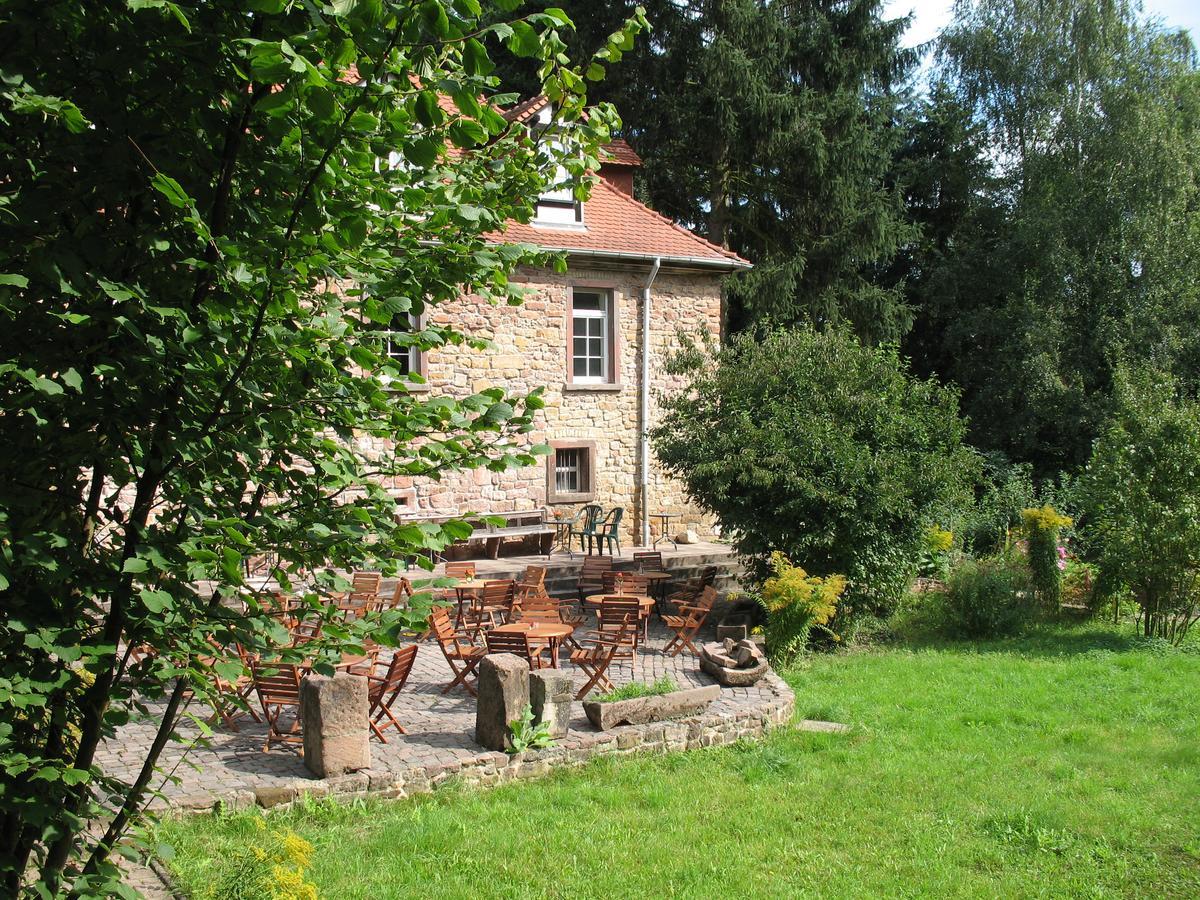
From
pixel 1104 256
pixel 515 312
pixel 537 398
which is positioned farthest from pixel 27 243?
pixel 1104 256

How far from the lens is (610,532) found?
18.0 meters

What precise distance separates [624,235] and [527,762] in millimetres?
13247

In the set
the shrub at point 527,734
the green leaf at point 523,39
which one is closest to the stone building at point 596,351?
the shrub at point 527,734

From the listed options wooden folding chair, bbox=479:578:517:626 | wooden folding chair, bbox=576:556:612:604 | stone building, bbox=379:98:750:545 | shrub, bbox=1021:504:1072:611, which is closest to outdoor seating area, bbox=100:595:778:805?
wooden folding chair, bbox=479:578:517:626

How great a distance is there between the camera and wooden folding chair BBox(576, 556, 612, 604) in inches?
540

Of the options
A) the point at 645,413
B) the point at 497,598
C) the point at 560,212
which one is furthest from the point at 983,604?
the point at 560,212

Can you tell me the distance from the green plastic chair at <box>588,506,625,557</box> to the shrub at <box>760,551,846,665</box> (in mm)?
4983

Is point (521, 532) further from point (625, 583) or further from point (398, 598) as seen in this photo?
point (398, 598)

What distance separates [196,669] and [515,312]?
15.7 m

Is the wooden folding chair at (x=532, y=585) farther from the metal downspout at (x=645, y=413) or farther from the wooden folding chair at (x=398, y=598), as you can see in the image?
the metal downspout at (x=645, y=413)

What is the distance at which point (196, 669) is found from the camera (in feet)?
7.48

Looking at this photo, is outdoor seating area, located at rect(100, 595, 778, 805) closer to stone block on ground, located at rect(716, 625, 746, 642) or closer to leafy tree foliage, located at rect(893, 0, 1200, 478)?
stone block on ground, located at rect(716, 625, 746, 642)

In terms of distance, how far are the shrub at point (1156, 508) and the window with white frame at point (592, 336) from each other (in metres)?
8.95

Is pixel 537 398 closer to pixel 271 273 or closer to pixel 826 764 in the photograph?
pixel 271 273
